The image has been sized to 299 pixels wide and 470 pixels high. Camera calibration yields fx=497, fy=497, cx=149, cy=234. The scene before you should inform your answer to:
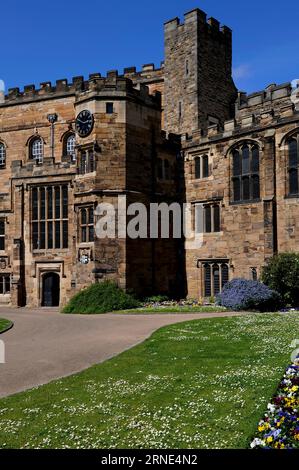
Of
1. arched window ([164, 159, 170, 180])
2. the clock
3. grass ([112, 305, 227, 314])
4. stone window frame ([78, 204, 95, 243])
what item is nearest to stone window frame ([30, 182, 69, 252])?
stone window frame ([78, 204, 95, 243])

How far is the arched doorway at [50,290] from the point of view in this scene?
1300 inches

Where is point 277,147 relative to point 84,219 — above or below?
above

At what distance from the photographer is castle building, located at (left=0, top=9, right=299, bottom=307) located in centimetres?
2819

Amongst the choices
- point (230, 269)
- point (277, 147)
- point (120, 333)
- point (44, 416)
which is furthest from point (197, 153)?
point (44, 416)

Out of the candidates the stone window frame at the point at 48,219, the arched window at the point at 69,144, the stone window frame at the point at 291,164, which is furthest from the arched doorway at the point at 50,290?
the stone window frame at the point at 291,164

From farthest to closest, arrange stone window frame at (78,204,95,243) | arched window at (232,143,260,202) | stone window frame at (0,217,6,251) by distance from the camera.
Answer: stone window frame at (0,217,6,251) → stone window frame at (78,204,95,243) → arched window at (232,143,260,202)

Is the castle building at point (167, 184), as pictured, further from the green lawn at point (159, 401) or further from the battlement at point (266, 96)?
the green lawn at point (159, 401)

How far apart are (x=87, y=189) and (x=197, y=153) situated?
7548 mm

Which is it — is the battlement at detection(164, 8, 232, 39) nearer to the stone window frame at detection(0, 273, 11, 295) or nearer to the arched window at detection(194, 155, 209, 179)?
the arched window at detection(194, 155, 209, 179)

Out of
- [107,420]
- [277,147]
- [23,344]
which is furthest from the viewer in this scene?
[277,147]

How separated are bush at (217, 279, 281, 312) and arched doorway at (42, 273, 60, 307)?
515 inches

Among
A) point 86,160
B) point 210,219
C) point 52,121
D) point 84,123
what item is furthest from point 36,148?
point 210,219
